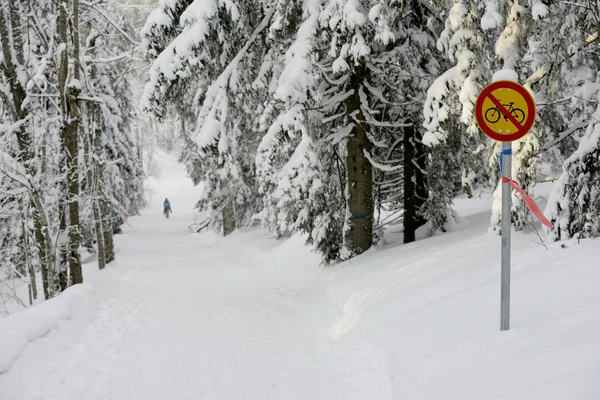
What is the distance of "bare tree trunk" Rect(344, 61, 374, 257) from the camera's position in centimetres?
1086

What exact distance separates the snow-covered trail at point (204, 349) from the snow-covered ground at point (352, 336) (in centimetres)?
3

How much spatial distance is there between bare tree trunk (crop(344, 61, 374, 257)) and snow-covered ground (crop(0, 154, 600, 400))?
53 centimetres

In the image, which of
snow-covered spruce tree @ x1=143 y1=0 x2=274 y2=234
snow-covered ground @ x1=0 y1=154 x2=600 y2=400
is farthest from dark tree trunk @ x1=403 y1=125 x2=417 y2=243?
snow-covered spruce tree @ x1=143 y1=0 x2=274 y2=234

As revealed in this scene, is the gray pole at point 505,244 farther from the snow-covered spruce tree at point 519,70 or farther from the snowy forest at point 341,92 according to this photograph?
the snow-covered spruce tree at point 519,70

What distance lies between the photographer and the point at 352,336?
695cm

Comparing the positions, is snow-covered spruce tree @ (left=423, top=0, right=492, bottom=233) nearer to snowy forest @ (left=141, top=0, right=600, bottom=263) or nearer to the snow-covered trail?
snowy forest @ (left=141, top=0, right=600, bottom=263)

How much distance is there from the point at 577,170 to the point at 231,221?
793 inches

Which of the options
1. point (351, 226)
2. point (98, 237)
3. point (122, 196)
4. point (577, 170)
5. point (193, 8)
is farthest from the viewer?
point (122, 196)

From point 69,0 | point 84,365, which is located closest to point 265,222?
point 69,0

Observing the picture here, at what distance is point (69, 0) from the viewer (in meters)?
11.7

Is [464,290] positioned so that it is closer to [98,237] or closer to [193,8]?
[193,8]

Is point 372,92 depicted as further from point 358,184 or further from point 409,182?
point 409,182

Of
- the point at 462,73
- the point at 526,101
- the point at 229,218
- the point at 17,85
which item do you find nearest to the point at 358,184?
the point at 462,73

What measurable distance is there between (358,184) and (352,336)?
462cm
